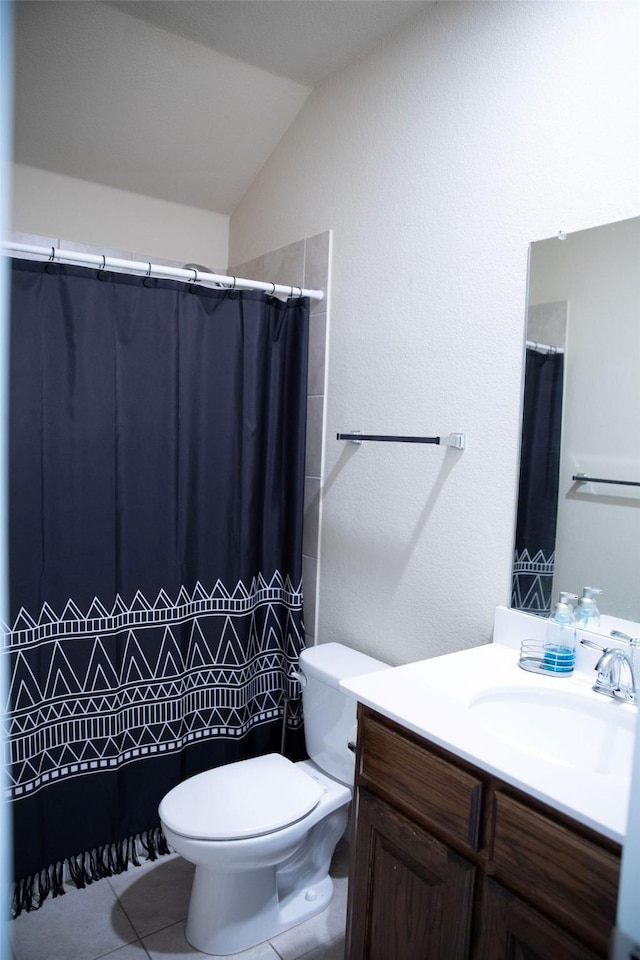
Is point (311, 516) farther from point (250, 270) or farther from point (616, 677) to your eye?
point (616, 677)

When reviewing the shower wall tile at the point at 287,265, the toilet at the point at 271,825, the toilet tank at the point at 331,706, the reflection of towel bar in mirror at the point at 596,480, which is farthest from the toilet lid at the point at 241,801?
the shower wall tile at the point at 287,265

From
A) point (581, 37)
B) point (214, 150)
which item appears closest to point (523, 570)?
point (581, 37)

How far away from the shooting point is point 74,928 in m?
1.86

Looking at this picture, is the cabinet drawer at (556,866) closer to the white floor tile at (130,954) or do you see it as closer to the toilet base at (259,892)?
the toilet base at (259,892)

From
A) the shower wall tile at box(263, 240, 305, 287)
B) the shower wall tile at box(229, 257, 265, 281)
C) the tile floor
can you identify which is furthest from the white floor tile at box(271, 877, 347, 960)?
the shower wall tile at box(229, 257, 265, 281)

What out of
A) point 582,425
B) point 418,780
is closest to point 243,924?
point 418,780

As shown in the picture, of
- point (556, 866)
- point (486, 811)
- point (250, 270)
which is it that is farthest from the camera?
point (250, 270)

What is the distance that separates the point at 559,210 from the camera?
1.59 metres

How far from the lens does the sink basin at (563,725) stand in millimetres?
1295

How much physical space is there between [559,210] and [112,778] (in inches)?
81.3

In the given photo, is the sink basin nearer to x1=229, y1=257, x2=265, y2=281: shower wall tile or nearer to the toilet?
the toilet

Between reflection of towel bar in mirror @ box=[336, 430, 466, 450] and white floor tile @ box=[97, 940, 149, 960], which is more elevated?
reflection of towel bar in mirror @ box=[336, 430, 466, 450]

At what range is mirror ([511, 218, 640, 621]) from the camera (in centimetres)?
148

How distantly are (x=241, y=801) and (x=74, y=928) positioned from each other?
24.3 inches
